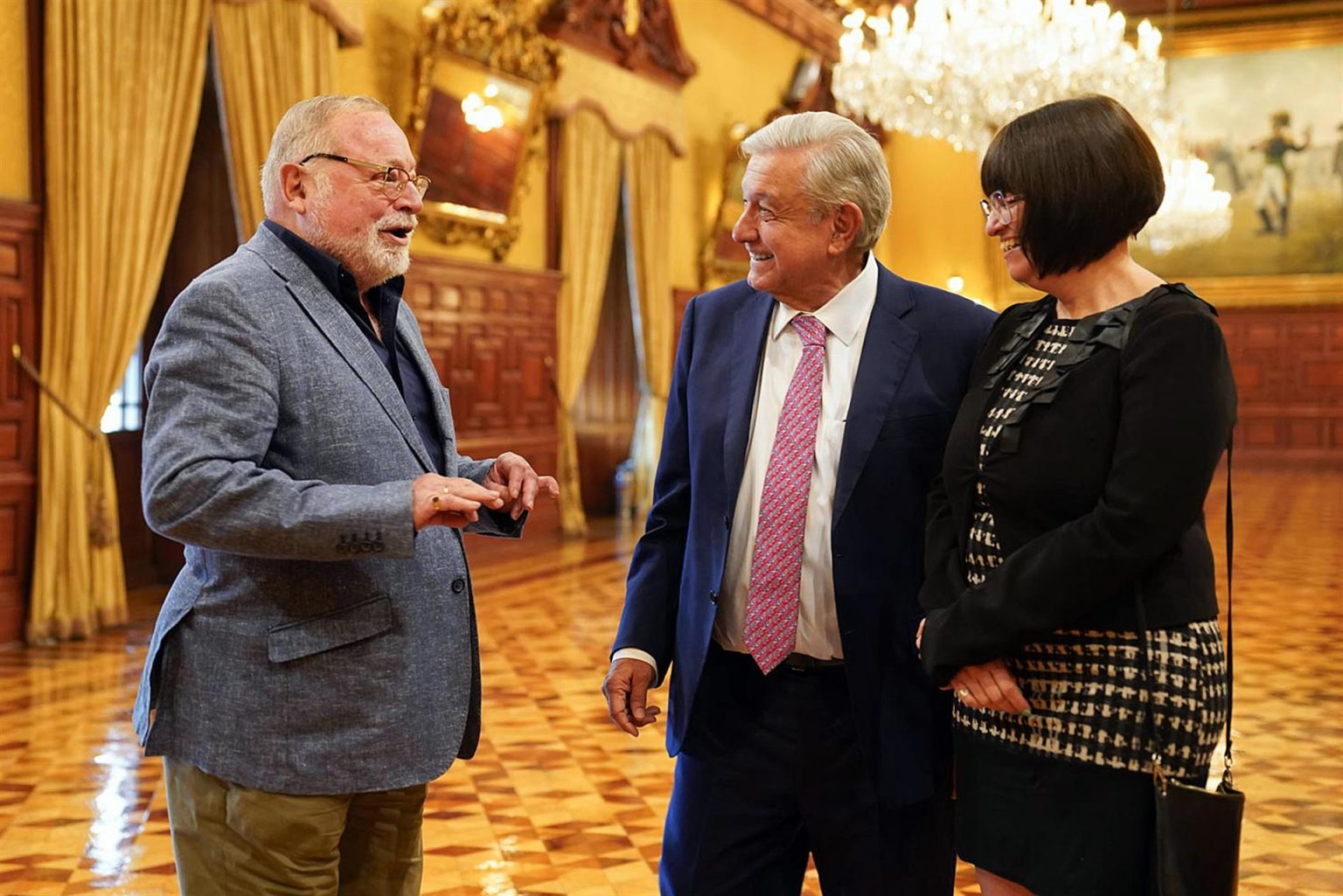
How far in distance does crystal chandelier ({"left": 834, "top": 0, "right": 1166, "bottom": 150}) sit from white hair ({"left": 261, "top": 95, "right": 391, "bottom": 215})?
295 inches

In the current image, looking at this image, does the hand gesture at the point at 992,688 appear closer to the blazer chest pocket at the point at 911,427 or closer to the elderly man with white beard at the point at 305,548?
the blazer chest pocket at the point at 911,427

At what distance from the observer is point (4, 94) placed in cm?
679

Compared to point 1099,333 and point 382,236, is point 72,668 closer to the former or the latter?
point 382,236

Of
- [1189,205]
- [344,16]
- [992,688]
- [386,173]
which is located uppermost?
[344,16]

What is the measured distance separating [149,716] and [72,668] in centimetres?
470

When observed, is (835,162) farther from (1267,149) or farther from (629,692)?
(1267,149)

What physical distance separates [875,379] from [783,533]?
0.30 m

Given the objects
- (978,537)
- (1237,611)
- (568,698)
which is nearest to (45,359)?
(568,698)

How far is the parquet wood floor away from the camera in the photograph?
3.75 meters

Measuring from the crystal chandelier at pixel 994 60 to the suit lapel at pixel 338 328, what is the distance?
24.9 feet

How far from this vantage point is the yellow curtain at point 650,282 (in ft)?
41.0

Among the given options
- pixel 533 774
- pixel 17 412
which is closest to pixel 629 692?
pixel 533 774

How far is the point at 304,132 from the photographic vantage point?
2.11 meters

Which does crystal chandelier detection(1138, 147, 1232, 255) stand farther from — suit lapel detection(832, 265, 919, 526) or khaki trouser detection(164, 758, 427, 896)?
khaki trouser detection(164, 758, 427, 896)
